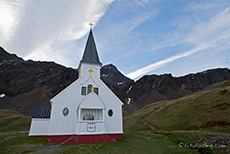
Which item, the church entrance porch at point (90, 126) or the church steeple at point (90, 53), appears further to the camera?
the church steeple at point (90, 53)

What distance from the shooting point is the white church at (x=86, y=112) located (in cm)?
1797

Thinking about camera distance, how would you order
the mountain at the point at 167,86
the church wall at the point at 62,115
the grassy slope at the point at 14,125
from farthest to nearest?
the mountain at the point at 167,86 < the grassy slope at the point at 14,125 < the church wall at the point at 62,115

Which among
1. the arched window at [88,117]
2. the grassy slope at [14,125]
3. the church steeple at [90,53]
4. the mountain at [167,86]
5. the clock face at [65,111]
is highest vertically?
the mountain at [167,86]

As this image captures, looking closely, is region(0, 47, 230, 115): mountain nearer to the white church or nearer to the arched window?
the white church

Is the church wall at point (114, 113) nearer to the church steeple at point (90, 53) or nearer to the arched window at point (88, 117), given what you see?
the arched window at point (88, 117)

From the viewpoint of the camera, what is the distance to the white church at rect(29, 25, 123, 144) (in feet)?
59.0

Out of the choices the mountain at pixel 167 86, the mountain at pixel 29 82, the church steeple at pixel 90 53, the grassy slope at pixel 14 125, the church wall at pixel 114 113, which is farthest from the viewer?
the mountain at pixel 167 86

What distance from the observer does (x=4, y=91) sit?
115125mm

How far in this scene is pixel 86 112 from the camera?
20.7m

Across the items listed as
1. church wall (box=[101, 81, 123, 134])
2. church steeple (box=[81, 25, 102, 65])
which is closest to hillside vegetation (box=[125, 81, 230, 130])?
church wall (box=[101, 81, 123, 134])

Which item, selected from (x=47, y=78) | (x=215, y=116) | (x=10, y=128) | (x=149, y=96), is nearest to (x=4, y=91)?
(x=47, y=78)

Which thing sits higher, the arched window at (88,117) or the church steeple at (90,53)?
the church steeple at (90,53)

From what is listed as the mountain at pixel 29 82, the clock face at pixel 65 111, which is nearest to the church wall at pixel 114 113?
the clock face at pixel 65 111

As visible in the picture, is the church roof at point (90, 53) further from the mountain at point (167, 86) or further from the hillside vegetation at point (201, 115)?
the mountain at point (167, 86)
